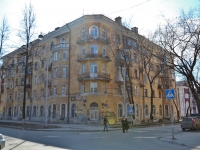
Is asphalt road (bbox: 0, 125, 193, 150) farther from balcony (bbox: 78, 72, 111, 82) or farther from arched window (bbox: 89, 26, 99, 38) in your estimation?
arched window (bbox: 89, 26, 99, 38)

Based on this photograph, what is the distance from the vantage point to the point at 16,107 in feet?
174

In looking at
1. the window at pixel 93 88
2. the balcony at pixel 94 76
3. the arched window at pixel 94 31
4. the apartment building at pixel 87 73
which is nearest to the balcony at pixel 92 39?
the apartment building at pixel 87 73

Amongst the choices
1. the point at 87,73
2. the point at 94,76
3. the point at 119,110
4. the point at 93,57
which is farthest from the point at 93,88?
the point at 119,110

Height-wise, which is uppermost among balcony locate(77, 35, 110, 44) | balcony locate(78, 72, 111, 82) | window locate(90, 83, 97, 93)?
balcony locate(77, 35, 110, 44)

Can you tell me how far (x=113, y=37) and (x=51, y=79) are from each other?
14.8 metres

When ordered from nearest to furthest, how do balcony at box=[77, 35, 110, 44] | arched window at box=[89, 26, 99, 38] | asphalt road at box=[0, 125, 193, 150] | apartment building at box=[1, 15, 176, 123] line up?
asphalt road at box=[0, 125, 193, 150], apartment building at box=[1, 15, 176, 123], balcony at box=[77, 35, 110, 44], arched window at box=[89, 26, 99, 38]

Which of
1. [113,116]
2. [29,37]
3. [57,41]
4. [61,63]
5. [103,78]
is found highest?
[57,41]

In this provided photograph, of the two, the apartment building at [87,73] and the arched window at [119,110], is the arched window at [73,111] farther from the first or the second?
the arched window at [119,110]

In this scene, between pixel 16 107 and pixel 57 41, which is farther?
pixel 16 107

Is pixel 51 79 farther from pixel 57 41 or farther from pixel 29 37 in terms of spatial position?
pixel 29 37

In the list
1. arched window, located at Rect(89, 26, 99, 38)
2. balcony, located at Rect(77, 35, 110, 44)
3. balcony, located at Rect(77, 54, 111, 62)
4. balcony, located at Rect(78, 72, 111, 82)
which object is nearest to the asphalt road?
balcony, located at Rect(78, 72, 111, 82)

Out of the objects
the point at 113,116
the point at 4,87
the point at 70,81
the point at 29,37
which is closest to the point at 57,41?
the point at 70,81

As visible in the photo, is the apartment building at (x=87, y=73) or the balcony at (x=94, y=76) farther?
the apartment building at (x=87, y=73)

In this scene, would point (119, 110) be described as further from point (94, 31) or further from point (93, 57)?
point (94, 31)
